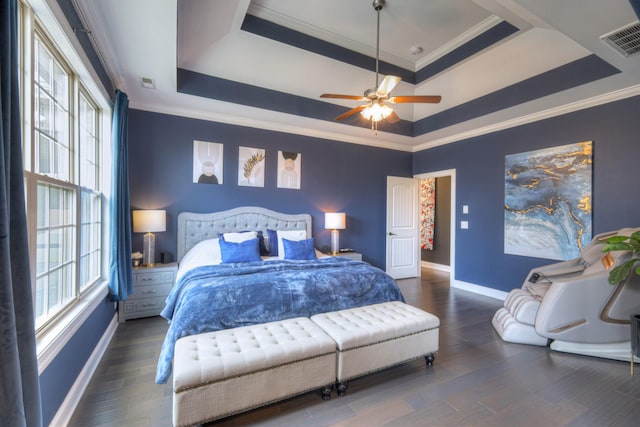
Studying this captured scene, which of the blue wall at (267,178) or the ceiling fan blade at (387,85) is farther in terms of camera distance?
the blue wall at (267,178)

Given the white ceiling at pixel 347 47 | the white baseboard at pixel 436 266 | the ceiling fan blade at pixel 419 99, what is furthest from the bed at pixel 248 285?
the white baseboard at pixel 436 266

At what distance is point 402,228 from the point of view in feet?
19.1

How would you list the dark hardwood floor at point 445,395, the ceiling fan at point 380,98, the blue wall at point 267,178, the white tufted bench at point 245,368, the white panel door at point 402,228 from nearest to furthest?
the white tufted bench at point 245,368, the dark hardwood floor at point 445,395, the ceiling fan at point 380,98, the blue wall at point 267,178, the white panel door at point 402,228

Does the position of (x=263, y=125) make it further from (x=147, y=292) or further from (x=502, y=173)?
(x=502, y=173)

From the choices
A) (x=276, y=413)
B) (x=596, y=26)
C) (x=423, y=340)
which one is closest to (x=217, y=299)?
(x=276, y=413)

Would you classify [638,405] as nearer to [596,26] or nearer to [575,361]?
[575,361]

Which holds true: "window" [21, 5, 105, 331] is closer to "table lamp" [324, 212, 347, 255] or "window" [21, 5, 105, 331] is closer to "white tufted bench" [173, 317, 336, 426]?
"white tufted bench" [173, 317, 336, 426]

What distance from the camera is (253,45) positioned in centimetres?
330

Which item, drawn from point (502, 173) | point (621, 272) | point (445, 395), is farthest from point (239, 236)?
point (502, 173)

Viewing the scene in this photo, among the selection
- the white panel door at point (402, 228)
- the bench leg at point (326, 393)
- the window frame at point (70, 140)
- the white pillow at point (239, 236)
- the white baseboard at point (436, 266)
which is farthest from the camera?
the white baseboard at point (436, 266)

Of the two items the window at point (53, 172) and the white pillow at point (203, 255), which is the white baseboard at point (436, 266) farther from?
the window at point (53, 172)

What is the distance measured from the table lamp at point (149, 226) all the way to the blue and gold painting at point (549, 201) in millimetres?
5047

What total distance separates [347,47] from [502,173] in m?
3.07

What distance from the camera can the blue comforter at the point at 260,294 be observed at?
2.19m
